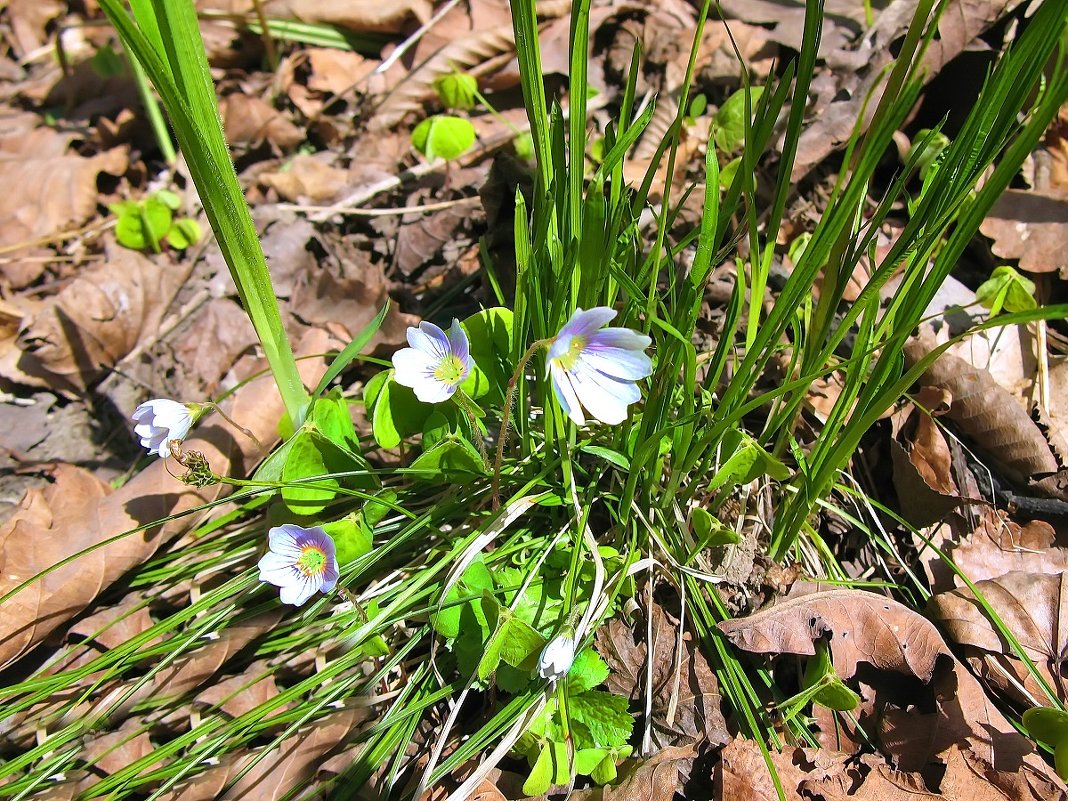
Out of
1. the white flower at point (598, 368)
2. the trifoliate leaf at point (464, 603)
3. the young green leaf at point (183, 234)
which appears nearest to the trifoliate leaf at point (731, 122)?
the white flower at point (598, 368)

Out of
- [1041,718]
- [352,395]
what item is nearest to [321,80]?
[352,395]

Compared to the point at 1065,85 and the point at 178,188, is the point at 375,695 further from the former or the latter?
the point at 178,188

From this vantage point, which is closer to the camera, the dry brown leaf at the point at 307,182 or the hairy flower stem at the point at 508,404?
the hairy flower stem at the point at 508,404

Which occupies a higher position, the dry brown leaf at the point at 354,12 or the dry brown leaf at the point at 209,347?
the dry brown leaf at the point at 354,12

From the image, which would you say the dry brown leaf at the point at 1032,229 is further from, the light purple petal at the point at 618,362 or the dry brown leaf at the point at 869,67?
the light purple petal at the point at 618,362

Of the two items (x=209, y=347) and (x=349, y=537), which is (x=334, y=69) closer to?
(x=209, y=347)

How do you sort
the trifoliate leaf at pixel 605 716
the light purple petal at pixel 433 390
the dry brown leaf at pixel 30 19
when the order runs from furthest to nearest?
1. the dry brown leaf at pixel 30 19
2. the trifoliate leaf at pixel 605 716
3. the light purple petal at pixel 433 390
